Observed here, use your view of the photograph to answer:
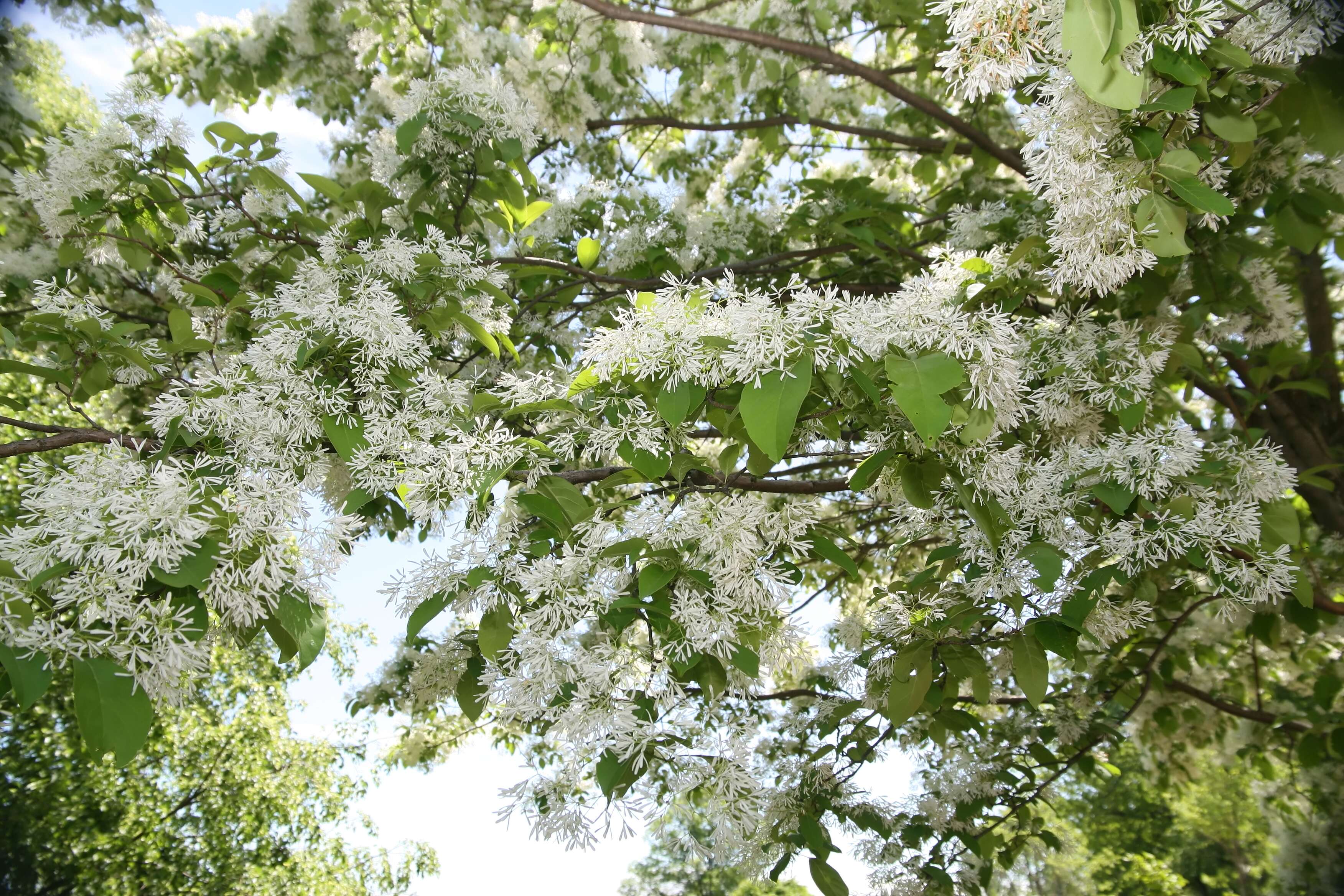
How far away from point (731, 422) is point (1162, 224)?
848 mm

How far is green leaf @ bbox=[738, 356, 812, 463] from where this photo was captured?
4.32 ft

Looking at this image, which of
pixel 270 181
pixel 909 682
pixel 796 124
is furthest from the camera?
pixel 796 124

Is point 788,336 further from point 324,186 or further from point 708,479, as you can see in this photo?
point 324,186

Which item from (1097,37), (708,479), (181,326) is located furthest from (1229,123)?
(181,326)

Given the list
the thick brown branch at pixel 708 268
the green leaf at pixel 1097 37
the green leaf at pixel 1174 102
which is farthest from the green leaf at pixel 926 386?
the thick brown branch at pixel 708 268

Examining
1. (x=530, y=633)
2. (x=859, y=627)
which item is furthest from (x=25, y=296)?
(x=859, y=627)

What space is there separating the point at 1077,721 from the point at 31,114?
209 inches

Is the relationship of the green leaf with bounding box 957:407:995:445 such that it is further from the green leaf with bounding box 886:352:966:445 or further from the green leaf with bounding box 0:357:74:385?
the green leaf with bounding box 0:357:74:385

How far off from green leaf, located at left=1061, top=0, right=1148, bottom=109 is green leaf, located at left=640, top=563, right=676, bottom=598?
101cm

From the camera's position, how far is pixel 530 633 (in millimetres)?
1517

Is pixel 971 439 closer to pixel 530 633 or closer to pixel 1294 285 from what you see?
pixel 530 633

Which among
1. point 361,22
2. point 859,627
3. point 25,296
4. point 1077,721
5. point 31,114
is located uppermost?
point 361,22

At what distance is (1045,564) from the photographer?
169 cm

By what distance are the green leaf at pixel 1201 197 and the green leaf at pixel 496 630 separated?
1412mm
